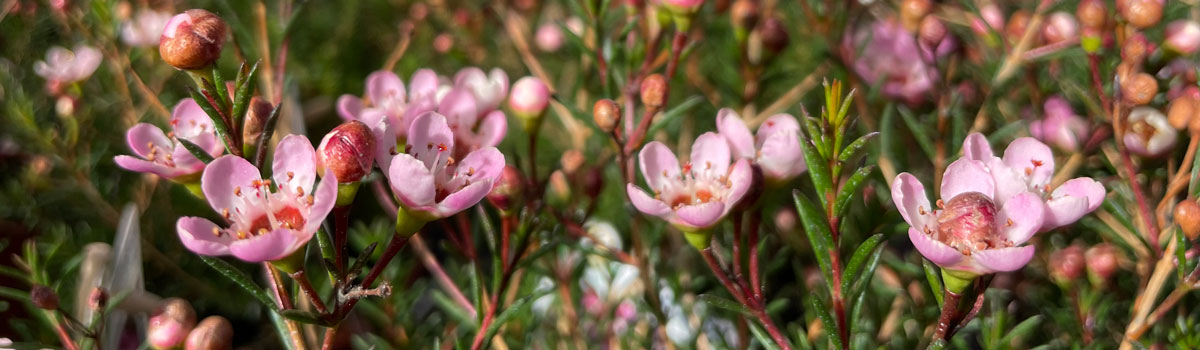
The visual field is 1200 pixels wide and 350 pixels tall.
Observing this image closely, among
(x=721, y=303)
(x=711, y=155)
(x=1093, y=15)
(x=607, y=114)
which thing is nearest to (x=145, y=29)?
(x=607, y=114)

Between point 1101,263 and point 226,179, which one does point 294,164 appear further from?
point 1101,263

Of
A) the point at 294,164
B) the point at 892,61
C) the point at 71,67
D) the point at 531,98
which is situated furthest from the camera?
the point at 892,61

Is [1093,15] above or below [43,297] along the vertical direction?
above

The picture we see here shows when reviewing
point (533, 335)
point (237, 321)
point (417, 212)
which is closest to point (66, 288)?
point (237, 321)

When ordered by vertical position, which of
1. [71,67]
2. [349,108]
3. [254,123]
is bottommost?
[71,67]

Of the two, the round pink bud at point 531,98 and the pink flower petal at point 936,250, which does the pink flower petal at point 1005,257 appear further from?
the round pink bud at point 531,98

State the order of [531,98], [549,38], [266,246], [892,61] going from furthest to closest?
1. [549,38]
2. [892,61]
3. [531,98]
4. [266,246]
